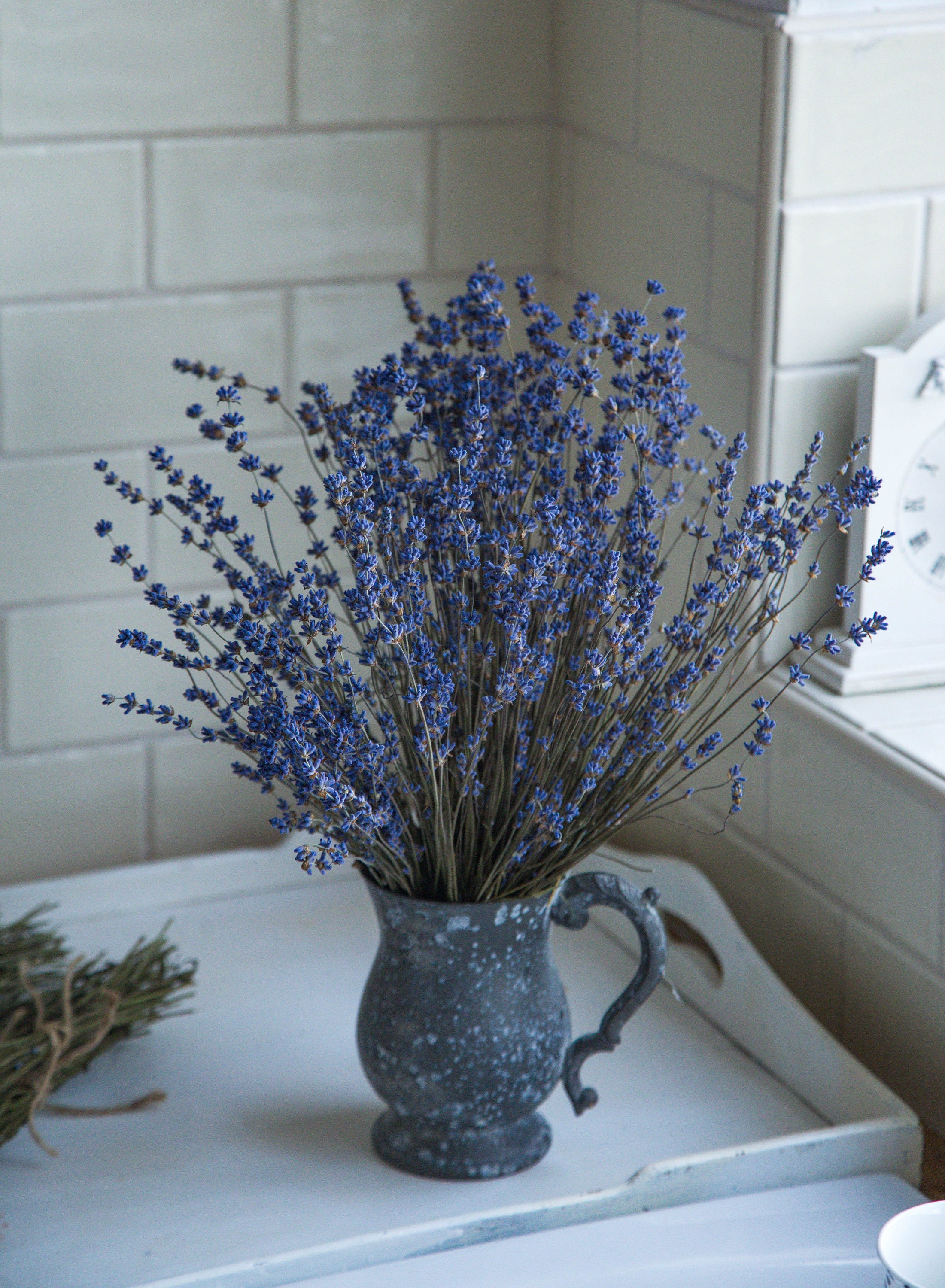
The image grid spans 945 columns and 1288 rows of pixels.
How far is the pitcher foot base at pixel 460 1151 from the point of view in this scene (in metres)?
0.87

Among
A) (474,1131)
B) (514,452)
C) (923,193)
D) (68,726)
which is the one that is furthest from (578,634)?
(68,726)

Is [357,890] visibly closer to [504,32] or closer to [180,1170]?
[180,1170]

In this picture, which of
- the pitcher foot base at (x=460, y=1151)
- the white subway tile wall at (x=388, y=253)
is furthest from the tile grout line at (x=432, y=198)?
the pitcher foot base at (x=460, y=1151)

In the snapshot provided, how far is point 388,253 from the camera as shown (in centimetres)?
121

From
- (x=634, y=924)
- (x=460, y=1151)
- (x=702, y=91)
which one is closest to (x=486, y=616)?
(x=634, y=924)

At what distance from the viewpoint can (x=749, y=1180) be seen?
861 mm

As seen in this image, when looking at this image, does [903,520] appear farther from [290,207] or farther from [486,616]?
[290,207]

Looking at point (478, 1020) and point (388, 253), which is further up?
point (388, 253)

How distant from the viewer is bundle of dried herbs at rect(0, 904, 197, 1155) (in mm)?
920

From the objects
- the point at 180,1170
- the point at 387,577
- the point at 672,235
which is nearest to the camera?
the point at 387,577

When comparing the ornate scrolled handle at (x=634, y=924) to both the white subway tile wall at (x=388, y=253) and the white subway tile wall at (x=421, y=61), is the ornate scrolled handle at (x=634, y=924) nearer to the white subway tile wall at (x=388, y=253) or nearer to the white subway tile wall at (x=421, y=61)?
the white subway tile wall at (x=388, y=253)

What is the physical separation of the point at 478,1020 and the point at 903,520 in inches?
16.0

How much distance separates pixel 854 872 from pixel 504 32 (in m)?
0.64

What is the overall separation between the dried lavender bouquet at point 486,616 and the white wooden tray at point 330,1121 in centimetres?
17
